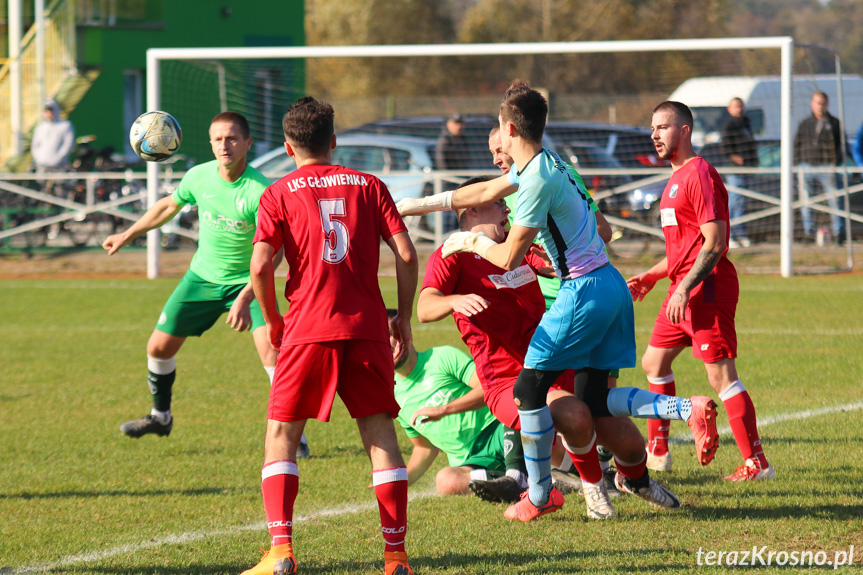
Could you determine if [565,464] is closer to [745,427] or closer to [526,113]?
[745,427]

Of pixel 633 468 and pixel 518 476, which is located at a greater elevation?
pixel 633 468

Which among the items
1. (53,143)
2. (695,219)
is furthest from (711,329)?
(53,143)

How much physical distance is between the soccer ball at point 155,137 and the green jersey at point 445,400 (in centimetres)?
208

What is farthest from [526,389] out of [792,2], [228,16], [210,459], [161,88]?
→ [792,2]

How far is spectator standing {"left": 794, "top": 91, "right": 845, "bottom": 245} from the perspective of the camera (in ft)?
48.0

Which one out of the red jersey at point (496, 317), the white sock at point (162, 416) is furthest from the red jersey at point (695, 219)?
the white sock at point (162, 416)

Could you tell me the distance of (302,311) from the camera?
3.99 metres

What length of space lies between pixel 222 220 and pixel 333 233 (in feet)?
8.32

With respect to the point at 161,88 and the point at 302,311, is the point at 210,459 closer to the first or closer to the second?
the point at 302,311

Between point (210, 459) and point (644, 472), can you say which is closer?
point (644, 472)

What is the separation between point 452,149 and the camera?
16359 millimetres

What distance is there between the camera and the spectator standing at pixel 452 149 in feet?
53.3

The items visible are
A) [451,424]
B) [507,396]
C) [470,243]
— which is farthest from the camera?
[451,424]

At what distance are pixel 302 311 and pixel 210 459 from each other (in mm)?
2343
